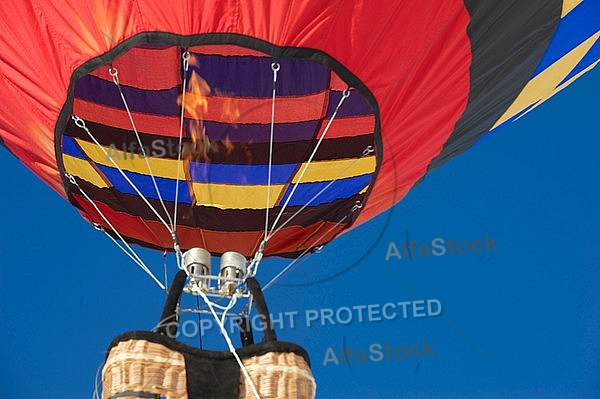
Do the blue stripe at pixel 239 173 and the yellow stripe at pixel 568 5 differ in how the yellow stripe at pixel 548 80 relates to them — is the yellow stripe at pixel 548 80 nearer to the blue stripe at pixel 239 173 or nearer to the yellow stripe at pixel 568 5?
the yellow stripe at pixel 568 5

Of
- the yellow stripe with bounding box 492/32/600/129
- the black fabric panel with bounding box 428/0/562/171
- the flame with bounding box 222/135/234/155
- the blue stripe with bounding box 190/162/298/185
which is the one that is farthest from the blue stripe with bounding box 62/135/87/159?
the yellow stripe with bounding box 492/32/600/129

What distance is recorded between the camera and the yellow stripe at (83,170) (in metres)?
3.57

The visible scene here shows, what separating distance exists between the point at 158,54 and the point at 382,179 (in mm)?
1012

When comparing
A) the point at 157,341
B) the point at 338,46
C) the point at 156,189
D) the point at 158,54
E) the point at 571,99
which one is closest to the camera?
the point at 157,341

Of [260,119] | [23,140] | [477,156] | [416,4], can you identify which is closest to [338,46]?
[416,4]

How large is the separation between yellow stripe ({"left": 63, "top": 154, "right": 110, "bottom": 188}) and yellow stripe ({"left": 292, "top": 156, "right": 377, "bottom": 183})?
2.26 ft

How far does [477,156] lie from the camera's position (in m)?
5.99

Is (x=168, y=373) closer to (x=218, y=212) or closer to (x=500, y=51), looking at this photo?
(x=218, y=212)

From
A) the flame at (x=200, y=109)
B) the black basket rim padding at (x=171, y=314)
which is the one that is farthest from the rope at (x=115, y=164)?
the black basket rim padding at (x=171, y=314)

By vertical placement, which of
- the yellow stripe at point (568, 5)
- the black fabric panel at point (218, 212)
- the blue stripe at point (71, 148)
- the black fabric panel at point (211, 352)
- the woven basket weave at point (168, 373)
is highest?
the yellow stripe at point (568, 5)

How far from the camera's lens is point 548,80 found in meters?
3.96

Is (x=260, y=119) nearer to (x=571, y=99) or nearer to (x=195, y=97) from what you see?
(x=195, y=97)

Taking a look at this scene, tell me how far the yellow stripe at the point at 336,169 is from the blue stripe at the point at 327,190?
3 centimetres

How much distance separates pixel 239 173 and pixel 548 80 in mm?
1262
